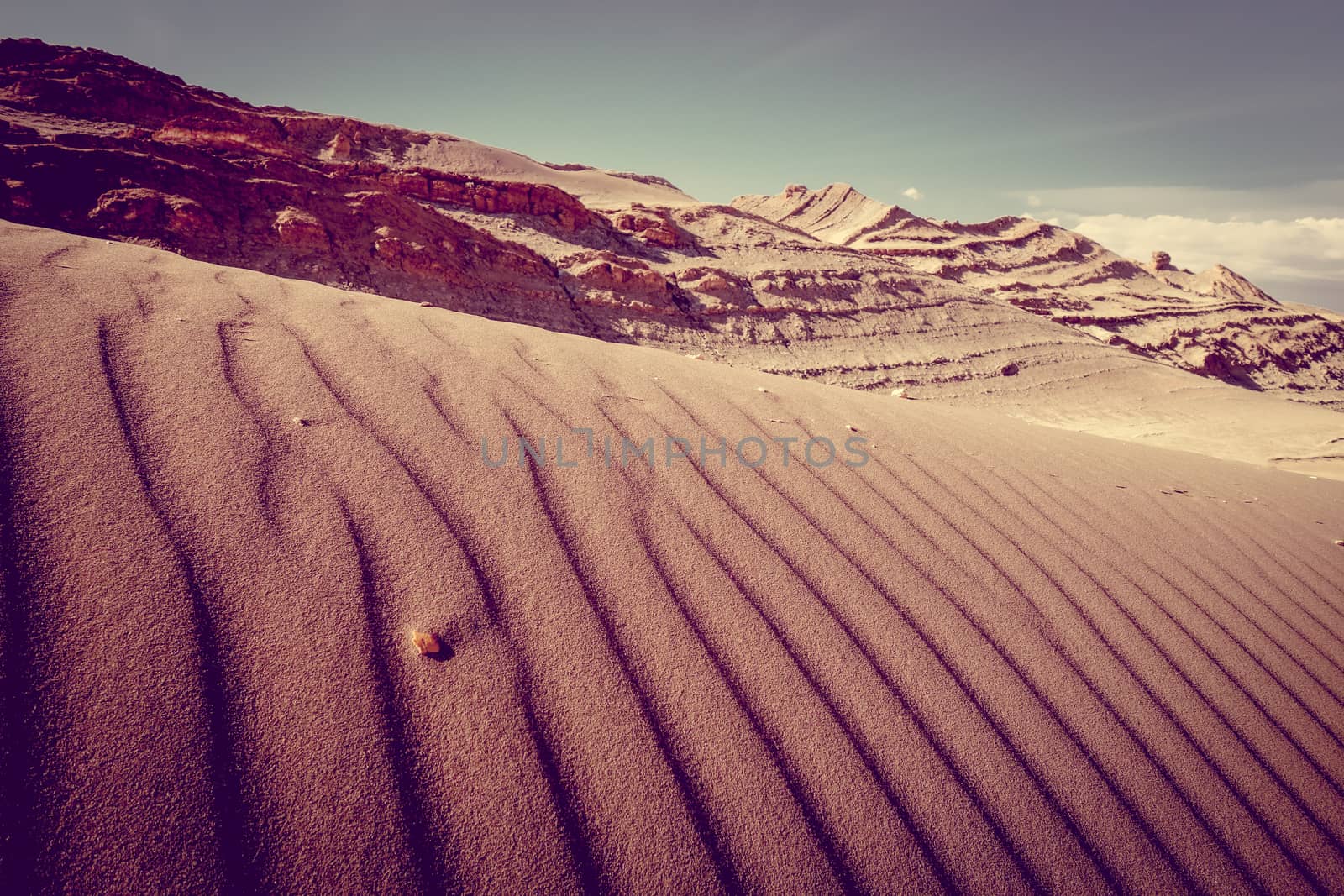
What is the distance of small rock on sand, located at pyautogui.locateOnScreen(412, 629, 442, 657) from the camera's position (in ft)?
3.61

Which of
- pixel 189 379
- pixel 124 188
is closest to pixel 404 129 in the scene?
pixel 124 188

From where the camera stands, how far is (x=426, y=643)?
1102 millimetres

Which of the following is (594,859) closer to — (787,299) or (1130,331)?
(787,299)

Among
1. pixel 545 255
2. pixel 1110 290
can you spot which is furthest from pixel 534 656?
pixel 1110 290

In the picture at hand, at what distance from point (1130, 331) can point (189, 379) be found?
979 inches

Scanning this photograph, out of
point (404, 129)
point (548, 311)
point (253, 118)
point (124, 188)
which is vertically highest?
point (404, 129)

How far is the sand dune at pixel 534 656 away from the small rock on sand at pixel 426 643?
0.07ft

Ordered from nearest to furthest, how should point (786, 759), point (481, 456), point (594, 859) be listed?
point (594, 859), point (786, 759), point (481, 456)

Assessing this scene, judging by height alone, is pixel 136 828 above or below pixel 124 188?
below

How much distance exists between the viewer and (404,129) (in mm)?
21875

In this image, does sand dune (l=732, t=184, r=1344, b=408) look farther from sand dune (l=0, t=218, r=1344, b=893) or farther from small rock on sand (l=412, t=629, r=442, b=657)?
small rock on sand (l=412, t=629, r=442, b=657)

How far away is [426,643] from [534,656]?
8.3 inches

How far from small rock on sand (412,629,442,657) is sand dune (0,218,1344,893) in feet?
0.07

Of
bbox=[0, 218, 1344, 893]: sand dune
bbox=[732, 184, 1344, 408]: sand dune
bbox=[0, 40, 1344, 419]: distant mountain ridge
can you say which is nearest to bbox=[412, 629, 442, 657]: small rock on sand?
bbox=[0, 218, 1344, 893]: sand dune
